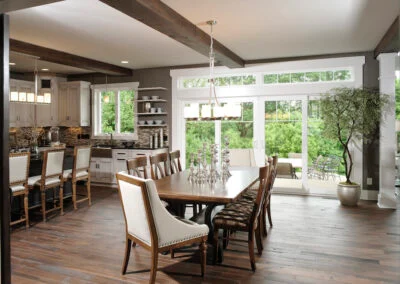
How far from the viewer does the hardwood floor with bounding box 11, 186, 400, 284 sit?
10.2 ft

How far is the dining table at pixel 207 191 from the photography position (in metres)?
3.09

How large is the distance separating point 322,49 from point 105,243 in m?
4.73

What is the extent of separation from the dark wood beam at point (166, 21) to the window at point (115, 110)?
330cm

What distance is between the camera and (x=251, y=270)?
325 centimetres

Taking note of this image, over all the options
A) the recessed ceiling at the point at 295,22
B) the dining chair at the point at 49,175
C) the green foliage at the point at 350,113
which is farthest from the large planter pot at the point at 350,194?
the dining chair at the point at 49,175

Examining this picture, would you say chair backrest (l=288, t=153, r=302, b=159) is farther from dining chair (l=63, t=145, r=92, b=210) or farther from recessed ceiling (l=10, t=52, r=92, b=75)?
recessed ceiling (l=10, t=52, r=92, b=75)

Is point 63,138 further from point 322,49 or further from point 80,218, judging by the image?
point 322,49

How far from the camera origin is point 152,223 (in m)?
2.71

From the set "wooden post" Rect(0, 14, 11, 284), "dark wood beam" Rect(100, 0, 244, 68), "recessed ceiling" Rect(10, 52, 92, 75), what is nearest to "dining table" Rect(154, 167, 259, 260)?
"wooden post" Rect(0, 14, 11, 284)

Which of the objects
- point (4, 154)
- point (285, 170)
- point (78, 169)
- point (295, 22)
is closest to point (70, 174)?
point (78, 169)

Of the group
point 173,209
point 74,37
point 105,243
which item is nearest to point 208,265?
point 173,209

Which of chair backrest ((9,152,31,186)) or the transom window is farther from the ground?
the transom window

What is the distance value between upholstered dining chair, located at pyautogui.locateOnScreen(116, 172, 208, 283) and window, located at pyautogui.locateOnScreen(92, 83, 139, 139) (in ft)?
17.4

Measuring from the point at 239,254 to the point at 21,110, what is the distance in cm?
666
